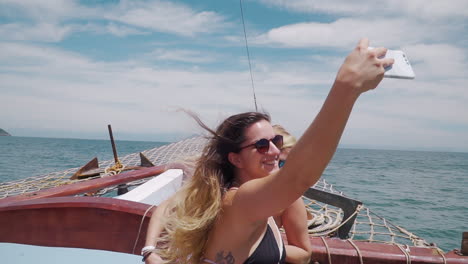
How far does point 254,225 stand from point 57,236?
1.39 metres

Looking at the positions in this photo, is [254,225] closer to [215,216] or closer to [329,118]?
[215,216]

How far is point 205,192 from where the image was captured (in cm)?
135

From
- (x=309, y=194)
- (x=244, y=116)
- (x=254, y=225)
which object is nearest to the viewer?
(x=254, y=225)

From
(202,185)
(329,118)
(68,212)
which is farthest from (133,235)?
(329,118)

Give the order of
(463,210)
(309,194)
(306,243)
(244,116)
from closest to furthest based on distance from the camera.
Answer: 1. (244,116)
2. (306,243)
3. (309,194)
4. (463,210)

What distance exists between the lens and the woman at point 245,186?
32.2 inches

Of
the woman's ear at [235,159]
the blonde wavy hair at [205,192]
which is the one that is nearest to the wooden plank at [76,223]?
the blonde wavy hair at [205,192]

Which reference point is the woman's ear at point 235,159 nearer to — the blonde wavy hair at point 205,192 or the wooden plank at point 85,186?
the blonde wavy hair at point 205,192

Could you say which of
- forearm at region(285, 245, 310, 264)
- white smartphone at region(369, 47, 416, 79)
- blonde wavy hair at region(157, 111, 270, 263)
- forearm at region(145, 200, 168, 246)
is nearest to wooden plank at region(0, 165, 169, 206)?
forearm at region(145, 200, 168, 246)

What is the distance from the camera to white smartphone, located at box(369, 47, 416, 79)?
75 centimetres

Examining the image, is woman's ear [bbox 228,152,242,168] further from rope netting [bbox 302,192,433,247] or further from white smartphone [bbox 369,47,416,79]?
rope netting [bbox 302,192,433,247]

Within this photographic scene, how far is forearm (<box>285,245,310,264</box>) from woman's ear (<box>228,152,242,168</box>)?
1.26 ft

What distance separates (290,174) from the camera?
870mm

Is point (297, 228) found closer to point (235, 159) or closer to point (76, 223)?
point (235, 159)
